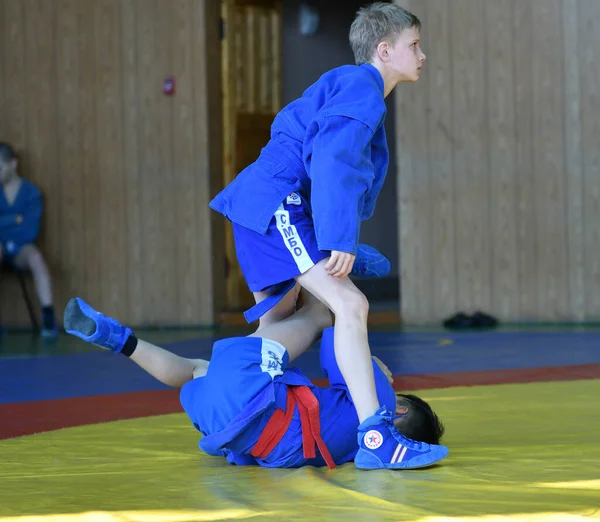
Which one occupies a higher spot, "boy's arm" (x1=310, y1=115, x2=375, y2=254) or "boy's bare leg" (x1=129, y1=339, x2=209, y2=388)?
"boy's arm" (x1=310, y1=115, x2=375, y2=254)

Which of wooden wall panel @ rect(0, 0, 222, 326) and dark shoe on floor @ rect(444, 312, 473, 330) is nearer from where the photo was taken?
dark shoe on floor @ rect(444, 312, 473, 330)

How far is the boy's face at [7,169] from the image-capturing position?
21.1 ft

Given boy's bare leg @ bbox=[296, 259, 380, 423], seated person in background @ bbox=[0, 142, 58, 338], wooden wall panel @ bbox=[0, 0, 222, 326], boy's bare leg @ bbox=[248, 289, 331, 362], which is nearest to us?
boy's bare leg @ bbox=[296, 259, 380, 423]

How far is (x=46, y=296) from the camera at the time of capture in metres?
6.31

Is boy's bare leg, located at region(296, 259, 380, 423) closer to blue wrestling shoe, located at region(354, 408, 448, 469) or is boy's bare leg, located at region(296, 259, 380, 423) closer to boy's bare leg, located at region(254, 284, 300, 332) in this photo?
blue wrestling shoe, located at region(354, 408, 448, 469)

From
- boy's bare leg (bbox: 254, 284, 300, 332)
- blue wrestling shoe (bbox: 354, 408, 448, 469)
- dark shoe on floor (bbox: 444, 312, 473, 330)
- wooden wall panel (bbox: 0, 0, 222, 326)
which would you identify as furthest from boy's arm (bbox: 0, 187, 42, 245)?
blue wrestling shoe (bbox: 354, 408, 448, 469)

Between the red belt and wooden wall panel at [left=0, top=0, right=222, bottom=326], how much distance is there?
449cm

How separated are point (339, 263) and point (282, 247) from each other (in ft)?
0.58

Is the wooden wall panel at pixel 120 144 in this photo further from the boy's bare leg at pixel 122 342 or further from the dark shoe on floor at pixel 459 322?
the boy's bare leg at pixel 122 342

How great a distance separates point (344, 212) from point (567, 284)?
4100mm

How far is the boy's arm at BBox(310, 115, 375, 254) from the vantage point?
2.13 meters

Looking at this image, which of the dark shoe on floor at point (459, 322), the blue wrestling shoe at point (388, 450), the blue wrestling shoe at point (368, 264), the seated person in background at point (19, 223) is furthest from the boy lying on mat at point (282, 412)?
the seated person in background at point (19, 223)

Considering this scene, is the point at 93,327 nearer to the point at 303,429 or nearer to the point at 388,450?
the point at 303,429

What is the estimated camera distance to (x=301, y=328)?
230cm
